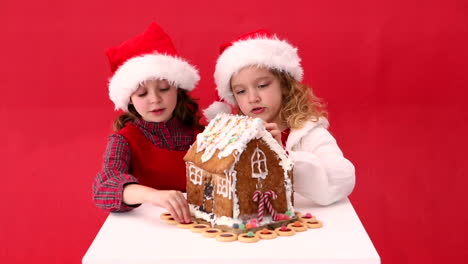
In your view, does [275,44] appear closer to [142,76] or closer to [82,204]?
[142,76]

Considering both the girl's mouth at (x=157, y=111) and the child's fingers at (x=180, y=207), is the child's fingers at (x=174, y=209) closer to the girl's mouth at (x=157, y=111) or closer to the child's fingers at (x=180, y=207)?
the child's fingers at (x=180, y=207)

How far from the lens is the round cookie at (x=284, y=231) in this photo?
68.3 inches

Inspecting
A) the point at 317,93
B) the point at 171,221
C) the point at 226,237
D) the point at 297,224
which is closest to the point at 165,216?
the point at 171,221

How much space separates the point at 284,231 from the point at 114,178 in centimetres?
55

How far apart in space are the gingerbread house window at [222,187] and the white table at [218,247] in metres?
0.13

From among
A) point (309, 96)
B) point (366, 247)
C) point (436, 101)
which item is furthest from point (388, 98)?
point (366, 247)

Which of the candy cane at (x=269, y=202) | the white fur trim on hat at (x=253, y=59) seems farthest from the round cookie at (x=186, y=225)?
the white fur trim on hat at (x=253, y=59)

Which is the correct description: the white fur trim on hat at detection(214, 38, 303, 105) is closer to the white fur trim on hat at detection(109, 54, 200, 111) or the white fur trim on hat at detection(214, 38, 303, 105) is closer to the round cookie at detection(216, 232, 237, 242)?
the white fur trim on hat at detection(109, 54, 200, 111)

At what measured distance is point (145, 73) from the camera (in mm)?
2164

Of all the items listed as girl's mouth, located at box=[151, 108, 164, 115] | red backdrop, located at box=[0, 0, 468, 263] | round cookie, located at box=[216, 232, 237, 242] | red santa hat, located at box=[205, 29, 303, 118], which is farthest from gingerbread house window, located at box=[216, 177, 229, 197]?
red backdrop, located at box=[0, 0, 468, 263]

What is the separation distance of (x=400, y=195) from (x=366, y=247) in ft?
6.00

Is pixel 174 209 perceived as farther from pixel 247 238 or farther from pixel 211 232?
pixel 247 238

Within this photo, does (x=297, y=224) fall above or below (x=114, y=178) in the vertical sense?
below

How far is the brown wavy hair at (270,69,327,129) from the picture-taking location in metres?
2.27
